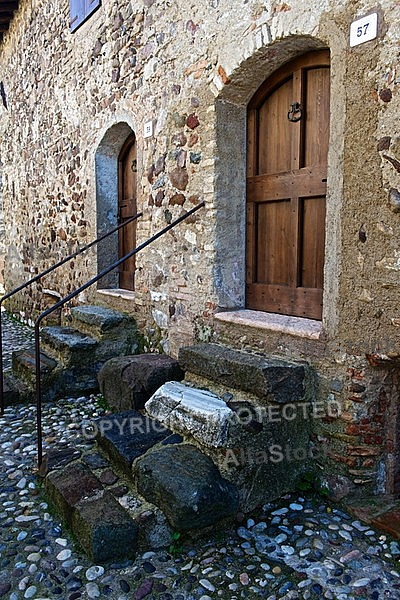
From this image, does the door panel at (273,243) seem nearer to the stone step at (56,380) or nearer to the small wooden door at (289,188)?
the small wooden door at (289,188)

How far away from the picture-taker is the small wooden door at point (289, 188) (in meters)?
2.91

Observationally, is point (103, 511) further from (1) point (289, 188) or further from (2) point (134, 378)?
(1) point (289, 188)

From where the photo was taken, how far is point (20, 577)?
2029 millimetres

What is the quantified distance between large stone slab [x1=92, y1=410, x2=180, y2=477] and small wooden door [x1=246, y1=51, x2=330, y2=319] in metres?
1.11

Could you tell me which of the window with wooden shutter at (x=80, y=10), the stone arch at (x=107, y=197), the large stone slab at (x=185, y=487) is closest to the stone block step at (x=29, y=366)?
the stone arch at (x=107, y=197)

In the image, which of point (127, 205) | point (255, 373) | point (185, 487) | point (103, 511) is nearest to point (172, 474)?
point (185, 487)

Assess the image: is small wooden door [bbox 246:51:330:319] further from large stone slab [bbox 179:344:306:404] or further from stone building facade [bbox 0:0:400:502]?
large stone slab [bbox 179:344:306:404]

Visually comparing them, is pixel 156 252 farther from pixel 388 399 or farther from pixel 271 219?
pixel 388 399

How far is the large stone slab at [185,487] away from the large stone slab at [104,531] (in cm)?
17

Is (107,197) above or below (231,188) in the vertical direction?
above

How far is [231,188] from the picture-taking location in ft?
11.2

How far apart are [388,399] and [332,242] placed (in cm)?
87

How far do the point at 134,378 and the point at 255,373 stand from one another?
109 centimetres

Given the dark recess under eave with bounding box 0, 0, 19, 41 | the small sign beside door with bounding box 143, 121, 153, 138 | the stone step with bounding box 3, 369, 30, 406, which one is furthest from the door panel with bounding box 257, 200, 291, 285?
the dark recess under eave with bounding box 0, 0, 19, 41
